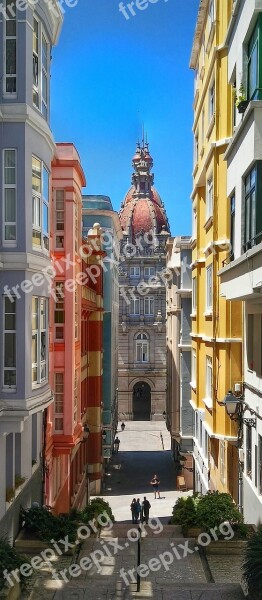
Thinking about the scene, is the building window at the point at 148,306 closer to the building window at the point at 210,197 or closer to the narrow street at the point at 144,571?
the building window at the point at 210,197

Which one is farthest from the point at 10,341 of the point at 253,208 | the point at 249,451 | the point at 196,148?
the point at 196,148

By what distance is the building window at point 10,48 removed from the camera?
12.5m

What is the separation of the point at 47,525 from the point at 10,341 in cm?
477

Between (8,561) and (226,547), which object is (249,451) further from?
(8,561)

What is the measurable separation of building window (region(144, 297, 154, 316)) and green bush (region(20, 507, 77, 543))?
4781cm

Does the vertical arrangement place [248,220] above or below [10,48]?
below

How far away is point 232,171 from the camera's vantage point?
1364 cm

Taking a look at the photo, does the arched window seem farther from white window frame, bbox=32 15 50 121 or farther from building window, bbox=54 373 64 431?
white window frame, bbox=32 15 50 121

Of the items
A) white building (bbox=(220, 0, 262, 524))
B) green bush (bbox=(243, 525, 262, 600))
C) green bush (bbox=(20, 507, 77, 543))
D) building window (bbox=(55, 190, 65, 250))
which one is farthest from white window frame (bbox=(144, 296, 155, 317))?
green bush (bbox=(243, 525, 262, 600))

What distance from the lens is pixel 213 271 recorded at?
741 inches

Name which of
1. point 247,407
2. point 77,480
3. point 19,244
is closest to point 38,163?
point 19,244

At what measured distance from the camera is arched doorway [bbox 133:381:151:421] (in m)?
64.1

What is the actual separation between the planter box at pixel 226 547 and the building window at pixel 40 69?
36.0 ft

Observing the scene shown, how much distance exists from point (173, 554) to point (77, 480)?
1396 centimetres
